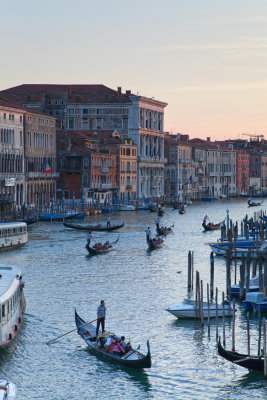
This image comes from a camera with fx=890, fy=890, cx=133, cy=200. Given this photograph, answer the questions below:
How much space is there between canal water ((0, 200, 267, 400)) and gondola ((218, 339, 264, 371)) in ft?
0.95

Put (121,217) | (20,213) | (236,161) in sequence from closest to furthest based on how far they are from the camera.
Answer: (20,213) → (121,217) → (236,161)

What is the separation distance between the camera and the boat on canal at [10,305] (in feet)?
73.9

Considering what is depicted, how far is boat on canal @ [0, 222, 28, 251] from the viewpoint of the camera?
4534cm

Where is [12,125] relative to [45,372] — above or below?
above

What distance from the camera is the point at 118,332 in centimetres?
2555

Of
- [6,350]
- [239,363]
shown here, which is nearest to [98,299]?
[6,350]

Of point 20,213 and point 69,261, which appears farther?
point 20,213

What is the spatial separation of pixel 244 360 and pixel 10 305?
6.42 meters

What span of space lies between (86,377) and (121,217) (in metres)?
54.4

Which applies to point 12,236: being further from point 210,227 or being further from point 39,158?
point 39,158

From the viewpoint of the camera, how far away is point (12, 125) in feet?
229

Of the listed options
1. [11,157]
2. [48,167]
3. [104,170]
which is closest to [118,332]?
[11,157]

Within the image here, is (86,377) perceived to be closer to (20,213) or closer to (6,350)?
(6,350)

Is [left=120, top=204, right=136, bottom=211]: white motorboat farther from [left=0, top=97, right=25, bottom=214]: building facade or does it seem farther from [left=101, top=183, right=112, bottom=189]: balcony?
[left=0, top=97, right=25, bottom=214]: building facade
